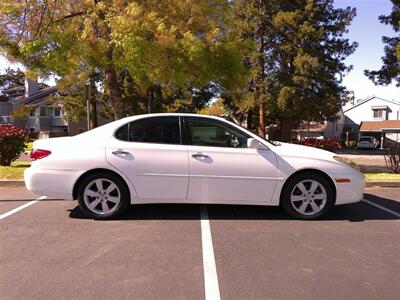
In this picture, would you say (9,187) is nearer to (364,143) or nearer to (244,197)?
(244,197)

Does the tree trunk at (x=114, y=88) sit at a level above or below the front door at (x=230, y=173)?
above

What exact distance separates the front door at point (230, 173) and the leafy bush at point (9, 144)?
8.13m

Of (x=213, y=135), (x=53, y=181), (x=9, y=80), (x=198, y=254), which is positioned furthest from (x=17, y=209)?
(x=9, y=80)

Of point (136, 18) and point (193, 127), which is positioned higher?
point (136, 18)

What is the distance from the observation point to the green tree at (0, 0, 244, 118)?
11.0 meters

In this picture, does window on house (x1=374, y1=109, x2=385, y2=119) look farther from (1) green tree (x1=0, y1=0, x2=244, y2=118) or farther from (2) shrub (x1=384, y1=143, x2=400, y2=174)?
(1) green tree (x1=0, y1=0, x2=244, y2=118)

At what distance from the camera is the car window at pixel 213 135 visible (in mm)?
6707

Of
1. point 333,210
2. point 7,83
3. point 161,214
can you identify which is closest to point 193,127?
point 161,214

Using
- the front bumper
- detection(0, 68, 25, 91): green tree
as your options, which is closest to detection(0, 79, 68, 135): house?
detection(0, 68, 25, 91): green tree

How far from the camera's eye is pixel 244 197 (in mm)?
6605

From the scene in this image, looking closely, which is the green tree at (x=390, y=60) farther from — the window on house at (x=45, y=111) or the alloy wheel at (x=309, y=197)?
the window on house at (x=45, y=111)

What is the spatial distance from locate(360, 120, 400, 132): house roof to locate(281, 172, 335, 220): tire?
2264 inches

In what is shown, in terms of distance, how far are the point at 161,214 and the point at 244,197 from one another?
129 cm

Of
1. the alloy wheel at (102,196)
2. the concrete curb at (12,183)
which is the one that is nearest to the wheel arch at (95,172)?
the alloy wheel at (102,196)
